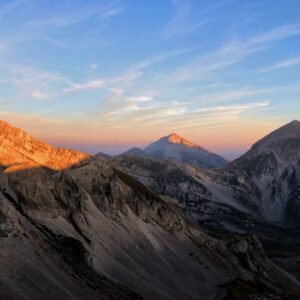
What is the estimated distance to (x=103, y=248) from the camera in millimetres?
136000

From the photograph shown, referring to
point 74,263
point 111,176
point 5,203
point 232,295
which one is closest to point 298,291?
point 232,295

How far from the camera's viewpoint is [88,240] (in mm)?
134500

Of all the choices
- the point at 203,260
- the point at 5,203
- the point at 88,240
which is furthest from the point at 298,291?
the point at 5,203

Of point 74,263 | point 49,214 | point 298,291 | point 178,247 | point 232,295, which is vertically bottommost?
point 298,291

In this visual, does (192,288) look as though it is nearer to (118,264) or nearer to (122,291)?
(118,264)

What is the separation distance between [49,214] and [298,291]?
11992cm

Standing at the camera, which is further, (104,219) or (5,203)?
(104,219)

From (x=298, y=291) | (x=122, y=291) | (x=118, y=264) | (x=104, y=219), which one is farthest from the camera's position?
(x=298, y=291)

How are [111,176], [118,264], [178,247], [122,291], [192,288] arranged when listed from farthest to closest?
[111,176], [178,247], [192,288], [118,264], [122,291]

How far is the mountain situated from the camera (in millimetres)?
97750

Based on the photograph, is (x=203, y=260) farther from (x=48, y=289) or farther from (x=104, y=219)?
(x=48, y=289)

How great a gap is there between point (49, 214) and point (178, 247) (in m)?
57.7

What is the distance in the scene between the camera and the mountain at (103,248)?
9775 centimetres

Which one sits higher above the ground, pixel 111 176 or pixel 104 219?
pixel 111 176
